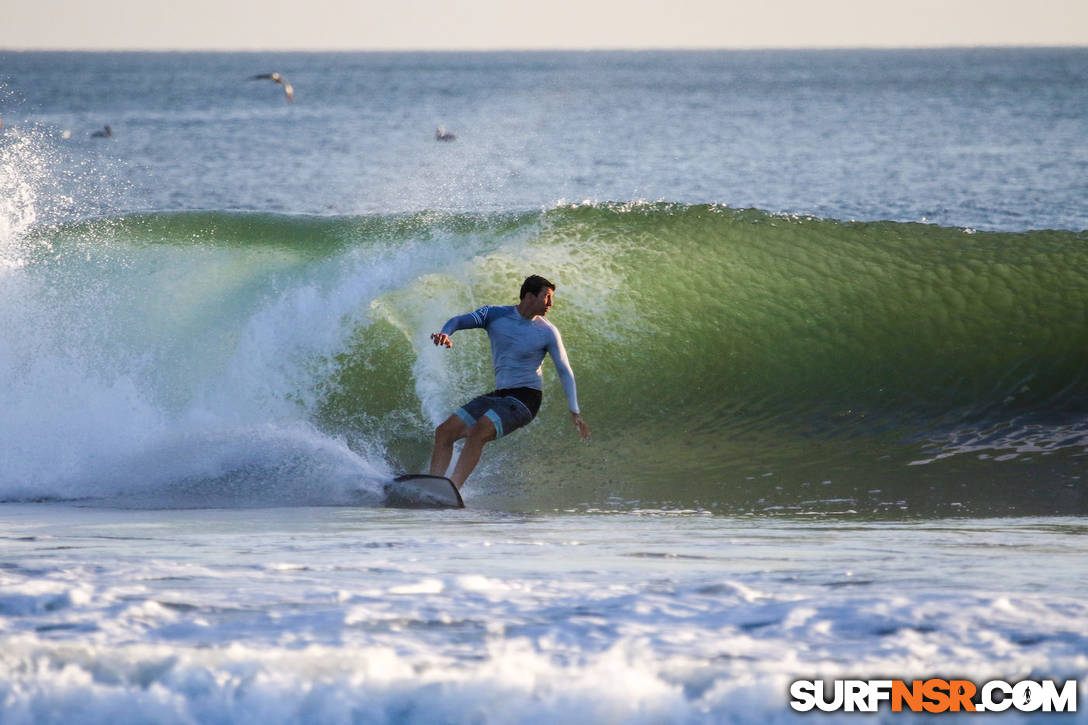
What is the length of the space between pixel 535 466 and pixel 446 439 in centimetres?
131

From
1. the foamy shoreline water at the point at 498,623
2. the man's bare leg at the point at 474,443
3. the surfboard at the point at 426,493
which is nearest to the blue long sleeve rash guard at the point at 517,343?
the man's bare leg at the point at 474,443

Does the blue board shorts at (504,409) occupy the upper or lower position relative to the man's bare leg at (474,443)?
upper

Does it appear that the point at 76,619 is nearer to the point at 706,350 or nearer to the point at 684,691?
the point at 684,691

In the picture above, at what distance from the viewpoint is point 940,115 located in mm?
53406

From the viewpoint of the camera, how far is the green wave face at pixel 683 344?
322 inches

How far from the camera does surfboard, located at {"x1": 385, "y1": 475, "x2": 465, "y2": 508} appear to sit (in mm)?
6891

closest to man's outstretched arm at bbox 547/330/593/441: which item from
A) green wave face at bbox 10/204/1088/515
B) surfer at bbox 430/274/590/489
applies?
surfer at bbox 430/274/590/489

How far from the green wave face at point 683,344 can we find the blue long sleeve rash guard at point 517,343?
2.54 feet

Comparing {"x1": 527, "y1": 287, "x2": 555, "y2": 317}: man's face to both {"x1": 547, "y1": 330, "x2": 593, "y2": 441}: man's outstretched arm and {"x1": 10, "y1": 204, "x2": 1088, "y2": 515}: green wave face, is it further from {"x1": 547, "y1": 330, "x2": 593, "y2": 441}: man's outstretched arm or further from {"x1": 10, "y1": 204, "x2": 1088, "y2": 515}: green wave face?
{"x1": 10, "y1": 204, "x2": 1088, "y2": 515}: green wave face

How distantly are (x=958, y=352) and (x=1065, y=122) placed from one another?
132ft

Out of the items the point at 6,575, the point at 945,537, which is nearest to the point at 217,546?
the point at 6,575

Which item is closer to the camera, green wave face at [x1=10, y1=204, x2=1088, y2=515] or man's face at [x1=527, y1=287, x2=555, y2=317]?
man's face at [x1=527, y1=287, x2=555, y2=317]

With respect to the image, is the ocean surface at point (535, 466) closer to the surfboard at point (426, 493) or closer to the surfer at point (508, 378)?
the surfboard at point (426, 493)

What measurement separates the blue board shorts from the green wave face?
0.56m
